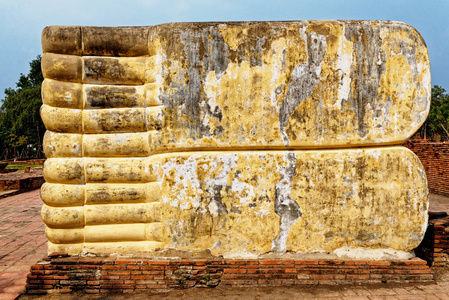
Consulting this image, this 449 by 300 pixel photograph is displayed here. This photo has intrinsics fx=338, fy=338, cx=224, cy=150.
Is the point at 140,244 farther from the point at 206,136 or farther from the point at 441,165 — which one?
the point at 441,165

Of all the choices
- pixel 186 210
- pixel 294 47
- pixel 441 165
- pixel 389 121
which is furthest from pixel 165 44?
pixel 441 165

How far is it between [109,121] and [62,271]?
1.75 m

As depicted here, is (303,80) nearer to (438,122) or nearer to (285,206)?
(285,206)

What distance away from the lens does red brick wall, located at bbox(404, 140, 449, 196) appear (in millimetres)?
9875

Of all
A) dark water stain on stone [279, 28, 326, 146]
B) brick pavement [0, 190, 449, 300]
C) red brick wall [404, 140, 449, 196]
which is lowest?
brick pavement [0, 190, 449, 300]

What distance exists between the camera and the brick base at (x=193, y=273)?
3756mm

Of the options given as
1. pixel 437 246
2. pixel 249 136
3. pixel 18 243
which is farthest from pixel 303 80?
pixel 18 243

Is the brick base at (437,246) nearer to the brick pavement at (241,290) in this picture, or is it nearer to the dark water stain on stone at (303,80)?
the brick pavement at (241,290)

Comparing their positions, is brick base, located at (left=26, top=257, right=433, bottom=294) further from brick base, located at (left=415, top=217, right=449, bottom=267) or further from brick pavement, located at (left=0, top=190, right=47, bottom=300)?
brick base, located at (left=415, top=217, right=449, bottom=267)

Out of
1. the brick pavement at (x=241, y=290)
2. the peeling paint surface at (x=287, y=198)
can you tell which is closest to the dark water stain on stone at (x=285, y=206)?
the peeling paint surface at (x=287, y=198)

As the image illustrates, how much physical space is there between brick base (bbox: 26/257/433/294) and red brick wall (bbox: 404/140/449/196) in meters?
7.49

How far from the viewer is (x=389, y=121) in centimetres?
385

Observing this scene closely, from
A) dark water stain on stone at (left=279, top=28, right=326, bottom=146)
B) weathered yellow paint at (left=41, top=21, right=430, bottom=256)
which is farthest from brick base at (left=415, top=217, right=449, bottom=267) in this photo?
Answer: dark water stain on stone at (left=279, top=28, right=326, bottom=146)

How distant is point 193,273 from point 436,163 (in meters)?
9.43
